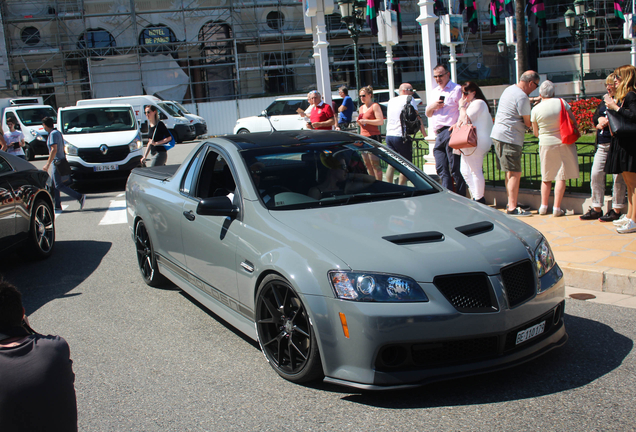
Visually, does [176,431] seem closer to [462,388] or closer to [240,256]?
[240,256]

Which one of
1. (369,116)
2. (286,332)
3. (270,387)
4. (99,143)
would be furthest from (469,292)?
(99,143)

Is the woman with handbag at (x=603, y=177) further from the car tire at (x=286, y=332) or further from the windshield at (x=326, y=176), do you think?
the car tire at (x=286, y=332)

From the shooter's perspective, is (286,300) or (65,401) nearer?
(65,401)

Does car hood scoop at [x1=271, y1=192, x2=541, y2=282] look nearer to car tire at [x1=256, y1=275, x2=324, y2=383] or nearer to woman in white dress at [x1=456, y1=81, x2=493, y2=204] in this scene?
car tire at [x1=256, y1=275, x2=324, y2=383]

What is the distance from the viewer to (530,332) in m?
3.71

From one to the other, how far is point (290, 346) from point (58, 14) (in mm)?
35822

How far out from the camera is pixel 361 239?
3.75 m

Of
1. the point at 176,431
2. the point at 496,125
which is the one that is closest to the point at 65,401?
the point at 176,431

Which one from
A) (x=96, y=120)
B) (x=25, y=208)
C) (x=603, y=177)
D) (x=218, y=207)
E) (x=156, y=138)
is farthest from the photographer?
(x=96, y=120)

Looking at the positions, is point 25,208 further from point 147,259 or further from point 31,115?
point 31,115

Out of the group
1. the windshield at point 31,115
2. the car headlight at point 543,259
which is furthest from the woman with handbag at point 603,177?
the windshield at point 31,115

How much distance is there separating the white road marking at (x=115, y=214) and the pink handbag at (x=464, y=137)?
5.36 m

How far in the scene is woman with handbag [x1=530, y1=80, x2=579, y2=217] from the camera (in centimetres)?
776

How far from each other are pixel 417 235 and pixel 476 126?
463 cm
